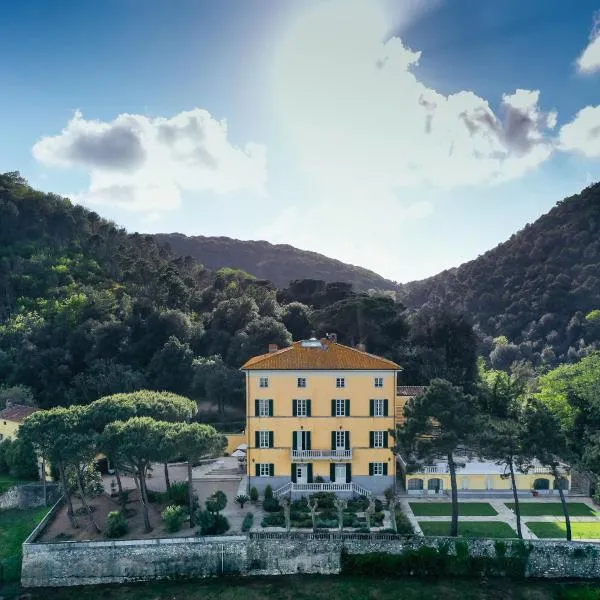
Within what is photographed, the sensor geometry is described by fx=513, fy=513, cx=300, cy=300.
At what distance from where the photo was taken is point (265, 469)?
34.1 meters

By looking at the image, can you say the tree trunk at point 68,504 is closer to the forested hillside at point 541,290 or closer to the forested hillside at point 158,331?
the forested hillside at point 158,331

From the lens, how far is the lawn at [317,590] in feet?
82.5

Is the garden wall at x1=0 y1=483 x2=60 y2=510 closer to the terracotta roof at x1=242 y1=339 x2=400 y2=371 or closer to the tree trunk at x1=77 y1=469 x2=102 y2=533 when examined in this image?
the tree trunk at x1=77 y1=469 x2=102 y2=533

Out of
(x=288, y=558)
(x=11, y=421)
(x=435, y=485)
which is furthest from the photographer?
(x=11, y=421)

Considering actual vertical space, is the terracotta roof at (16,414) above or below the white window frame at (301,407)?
below

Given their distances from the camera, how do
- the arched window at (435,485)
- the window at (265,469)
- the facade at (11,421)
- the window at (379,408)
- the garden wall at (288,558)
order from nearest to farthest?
1. the garden wall at (288,558)
2. the window at (379,408)
3. the window at (265,469)
4. the arched window at (435,485)
5. the facade at (11,421)

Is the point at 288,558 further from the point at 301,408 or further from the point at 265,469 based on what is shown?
the point at 301,408

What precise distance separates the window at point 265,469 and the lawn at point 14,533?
14.3m

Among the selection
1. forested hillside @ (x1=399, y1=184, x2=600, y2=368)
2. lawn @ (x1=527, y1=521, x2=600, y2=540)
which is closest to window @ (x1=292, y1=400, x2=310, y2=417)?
lawn @ (x1=527, y1=521, x2=600, y2=540)

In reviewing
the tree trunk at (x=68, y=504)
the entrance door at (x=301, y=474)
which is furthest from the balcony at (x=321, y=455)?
the tree trunk at (x=68, y=504)

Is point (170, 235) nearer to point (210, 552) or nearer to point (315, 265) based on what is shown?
point (315, 265)

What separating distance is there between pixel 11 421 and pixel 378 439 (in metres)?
27.8

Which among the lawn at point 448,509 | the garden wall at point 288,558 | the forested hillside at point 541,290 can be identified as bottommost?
the garden wall at point 288,558

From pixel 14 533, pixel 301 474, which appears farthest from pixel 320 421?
pixel 14 533
